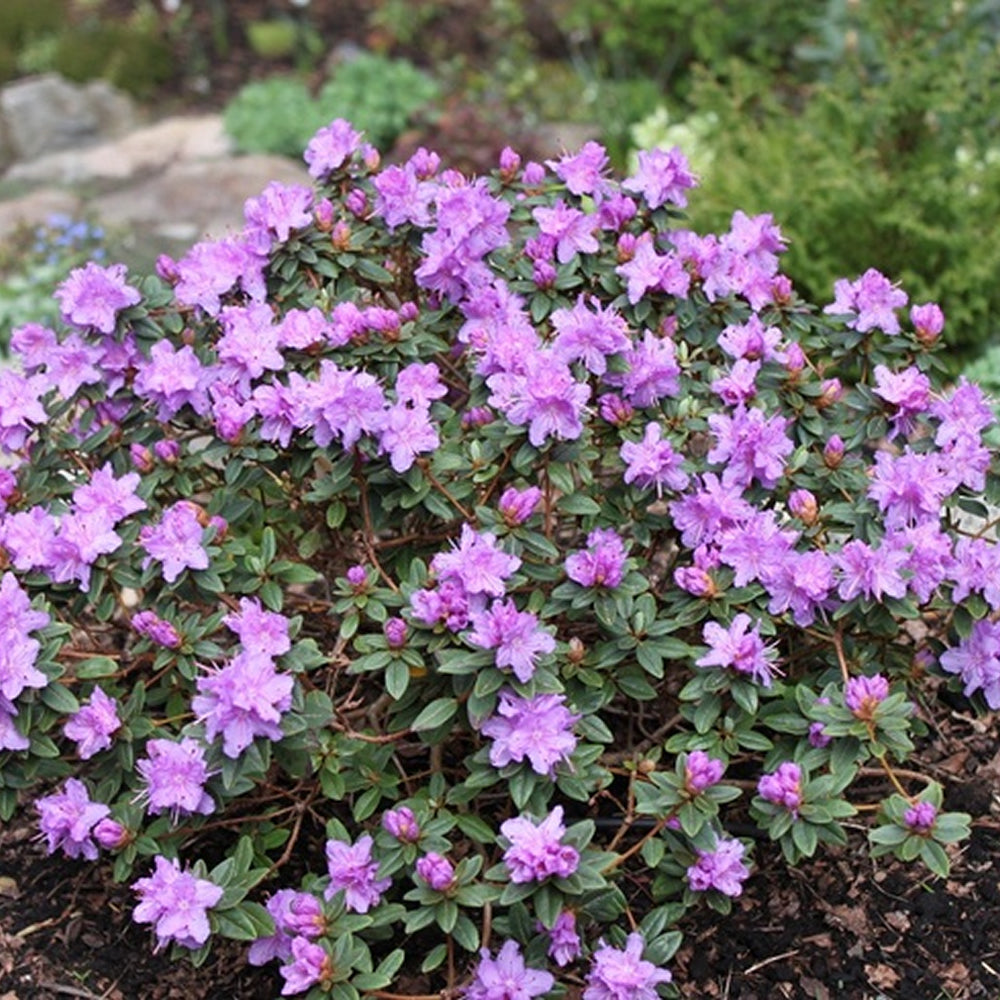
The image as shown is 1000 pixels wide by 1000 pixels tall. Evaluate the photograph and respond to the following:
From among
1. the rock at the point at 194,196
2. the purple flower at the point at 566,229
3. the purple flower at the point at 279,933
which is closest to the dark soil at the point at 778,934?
the purple flower at the point at 279,933

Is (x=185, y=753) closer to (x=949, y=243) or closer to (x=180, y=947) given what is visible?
(x=180, y=947)

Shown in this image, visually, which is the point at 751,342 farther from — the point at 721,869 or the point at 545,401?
the point at 721,869

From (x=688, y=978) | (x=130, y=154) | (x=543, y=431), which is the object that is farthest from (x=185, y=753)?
(x=130, y=154)

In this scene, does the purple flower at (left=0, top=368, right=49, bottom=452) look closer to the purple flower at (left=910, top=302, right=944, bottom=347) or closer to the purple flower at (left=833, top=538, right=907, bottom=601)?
the purple flower at (left=833, top=538, right=907, bottom=601)

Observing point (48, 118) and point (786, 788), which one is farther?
point (48, 118)

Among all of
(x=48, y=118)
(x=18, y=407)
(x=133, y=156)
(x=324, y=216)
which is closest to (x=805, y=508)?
(x=324, y=216)

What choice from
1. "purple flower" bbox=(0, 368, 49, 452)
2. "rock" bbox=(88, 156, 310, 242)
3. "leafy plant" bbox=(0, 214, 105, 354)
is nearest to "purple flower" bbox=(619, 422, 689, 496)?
"purple flower" bbox=(0, 368, 49, 452)
